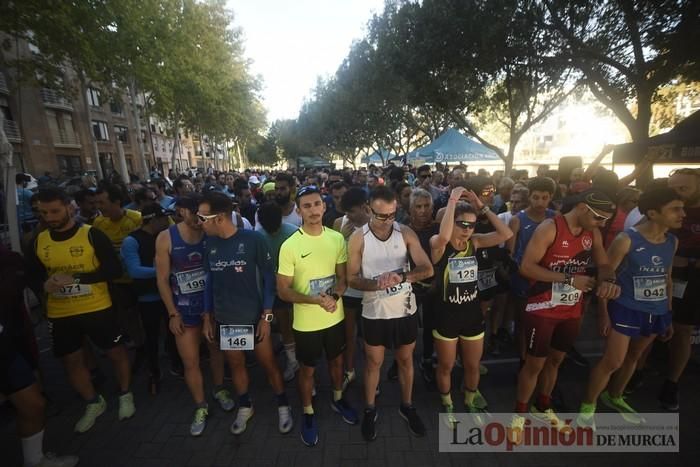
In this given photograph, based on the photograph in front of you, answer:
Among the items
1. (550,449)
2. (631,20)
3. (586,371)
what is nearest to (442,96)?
(631,20)

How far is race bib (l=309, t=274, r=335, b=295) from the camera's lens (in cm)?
275

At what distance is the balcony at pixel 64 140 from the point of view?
2703 centimetres

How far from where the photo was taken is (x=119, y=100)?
49.0ft

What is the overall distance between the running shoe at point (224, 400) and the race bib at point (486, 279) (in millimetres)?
3063

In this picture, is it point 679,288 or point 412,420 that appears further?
point 679,288

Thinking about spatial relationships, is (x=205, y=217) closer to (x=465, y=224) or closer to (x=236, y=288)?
(x=236, y=288)

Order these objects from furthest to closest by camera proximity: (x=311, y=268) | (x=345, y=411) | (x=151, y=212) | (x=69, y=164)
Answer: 1. (x=69, y=164)
2. (x=151, y=212)
3. (x=345, y=411)
4. (x=311, y=268)

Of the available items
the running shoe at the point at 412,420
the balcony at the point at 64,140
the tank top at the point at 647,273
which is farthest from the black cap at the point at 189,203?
the balcony at the point at 64,140

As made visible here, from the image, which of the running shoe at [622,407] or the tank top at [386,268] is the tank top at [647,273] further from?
the tank top at [386,268]

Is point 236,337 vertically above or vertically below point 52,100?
below

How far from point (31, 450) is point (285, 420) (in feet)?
6.81

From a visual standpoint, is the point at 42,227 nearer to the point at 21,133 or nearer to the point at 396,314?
the point at 396,314

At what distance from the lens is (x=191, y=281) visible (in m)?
3.06

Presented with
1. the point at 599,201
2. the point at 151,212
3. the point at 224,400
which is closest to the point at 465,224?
the point at 599,201
